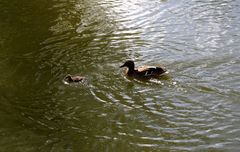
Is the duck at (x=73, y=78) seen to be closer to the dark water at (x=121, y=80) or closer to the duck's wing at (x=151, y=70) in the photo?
the dark water at (x=121, y=80)

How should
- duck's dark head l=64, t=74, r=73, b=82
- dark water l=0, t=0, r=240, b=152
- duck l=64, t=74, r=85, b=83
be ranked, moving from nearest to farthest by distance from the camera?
dark water l=0, t=0, r=240, b=152 < duck l=64, t=74, r=85, b=83 < duck's dark head l=64, t=74, r=73, b=82

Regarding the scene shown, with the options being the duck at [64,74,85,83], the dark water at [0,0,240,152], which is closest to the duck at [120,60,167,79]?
the dark water at [0,0,240,152]

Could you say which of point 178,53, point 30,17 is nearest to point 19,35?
point 30,17

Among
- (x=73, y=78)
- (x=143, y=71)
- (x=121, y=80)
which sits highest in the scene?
(x=143, y=71)

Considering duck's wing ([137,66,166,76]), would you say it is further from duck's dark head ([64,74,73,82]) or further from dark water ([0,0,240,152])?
duck's dark head ([64,74,73,82])

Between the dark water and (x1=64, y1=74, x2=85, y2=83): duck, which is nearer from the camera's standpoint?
the dark water

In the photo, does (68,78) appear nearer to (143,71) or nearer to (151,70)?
(143,71)

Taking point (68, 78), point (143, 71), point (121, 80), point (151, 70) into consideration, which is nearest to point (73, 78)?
point (68, 78)

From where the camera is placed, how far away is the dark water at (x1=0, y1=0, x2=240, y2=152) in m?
7.53

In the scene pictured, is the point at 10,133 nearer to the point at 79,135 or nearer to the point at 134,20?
the point at 79,135

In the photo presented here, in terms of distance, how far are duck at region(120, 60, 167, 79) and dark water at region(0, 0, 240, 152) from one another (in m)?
0.16

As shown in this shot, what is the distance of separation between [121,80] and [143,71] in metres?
0.53

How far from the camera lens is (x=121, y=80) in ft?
31.9

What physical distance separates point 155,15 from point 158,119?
5.93 m
